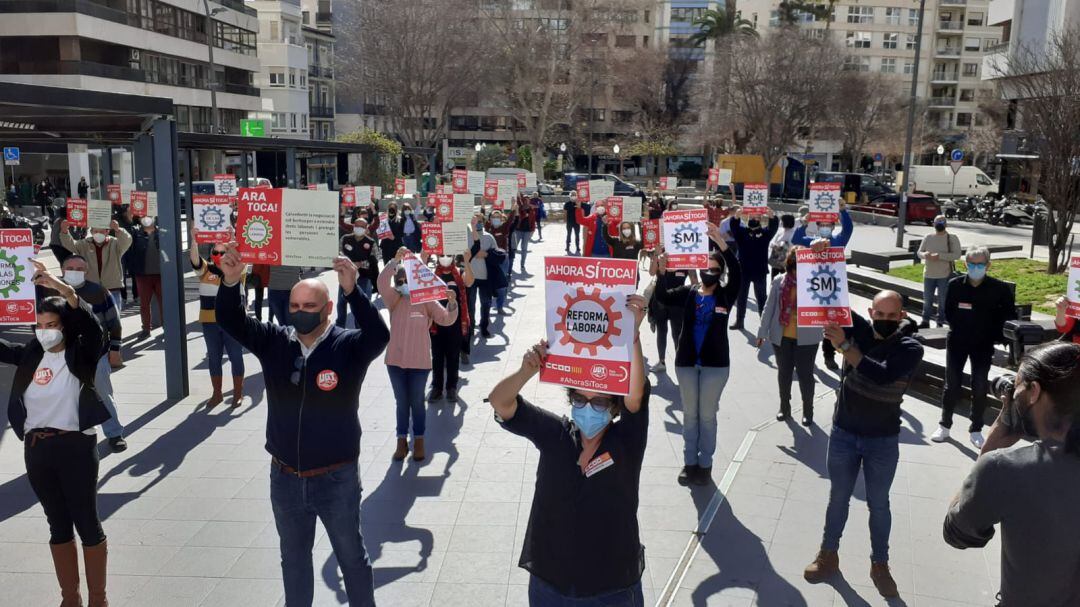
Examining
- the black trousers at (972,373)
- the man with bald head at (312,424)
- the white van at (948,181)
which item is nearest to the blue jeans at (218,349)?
the man with bald head at (312,424)

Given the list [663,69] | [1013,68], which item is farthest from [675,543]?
[663,69]

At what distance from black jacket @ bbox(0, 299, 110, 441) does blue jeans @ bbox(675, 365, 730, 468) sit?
416cm

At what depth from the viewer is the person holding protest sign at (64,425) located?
15.9 ft

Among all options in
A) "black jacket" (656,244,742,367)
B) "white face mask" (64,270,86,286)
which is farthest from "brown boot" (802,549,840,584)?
"white face mask" (64,270,86,286)

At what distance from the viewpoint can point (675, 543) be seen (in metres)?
6.19

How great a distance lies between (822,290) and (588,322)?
2.81 m

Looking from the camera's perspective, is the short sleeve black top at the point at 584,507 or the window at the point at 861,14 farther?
the window at the point at 861,14

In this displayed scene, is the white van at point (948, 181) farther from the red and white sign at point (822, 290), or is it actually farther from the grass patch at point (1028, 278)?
the red and white sign at point (822, 290)

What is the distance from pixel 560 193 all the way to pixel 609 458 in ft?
158

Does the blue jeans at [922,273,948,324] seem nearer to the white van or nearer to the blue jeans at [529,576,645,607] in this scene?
the blue jeans at [529,576,645,607]

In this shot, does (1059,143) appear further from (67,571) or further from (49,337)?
(67,571)

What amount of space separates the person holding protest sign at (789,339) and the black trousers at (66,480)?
6117 millimetres

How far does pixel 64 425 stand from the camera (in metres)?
4.86

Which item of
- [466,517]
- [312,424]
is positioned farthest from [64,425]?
[466,517]
